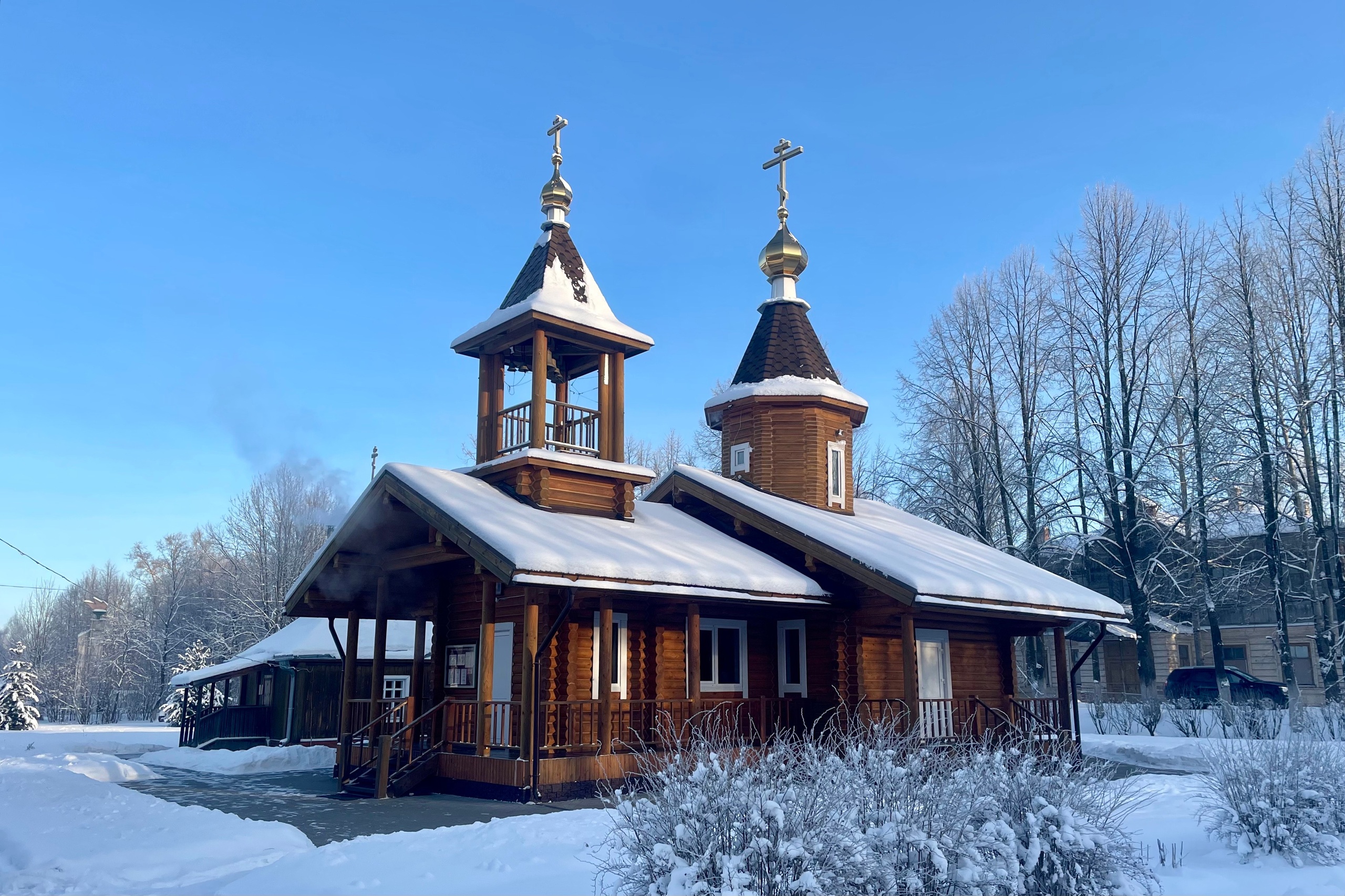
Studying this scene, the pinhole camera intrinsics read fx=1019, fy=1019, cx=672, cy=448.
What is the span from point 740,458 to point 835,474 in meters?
2.06

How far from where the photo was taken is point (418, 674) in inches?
631

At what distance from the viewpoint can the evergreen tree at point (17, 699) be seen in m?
36.7

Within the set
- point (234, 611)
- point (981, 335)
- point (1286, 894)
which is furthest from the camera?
point (234, 611)

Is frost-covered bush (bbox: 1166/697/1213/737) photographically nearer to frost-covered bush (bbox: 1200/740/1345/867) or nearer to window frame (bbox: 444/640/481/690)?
frost-covered bush (bbox: 1200/740/1345/867)

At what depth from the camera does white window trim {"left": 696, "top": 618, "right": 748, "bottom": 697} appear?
1638 cm

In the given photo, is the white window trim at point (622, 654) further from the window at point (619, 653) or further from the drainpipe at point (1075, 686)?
the drainpipe at point (1075, 686)

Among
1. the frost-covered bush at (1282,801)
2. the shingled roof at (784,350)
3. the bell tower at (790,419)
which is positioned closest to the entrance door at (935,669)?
the bell tower at (790,419)

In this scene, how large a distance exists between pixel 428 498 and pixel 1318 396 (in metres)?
22.1

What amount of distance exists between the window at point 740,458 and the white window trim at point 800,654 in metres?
4.89

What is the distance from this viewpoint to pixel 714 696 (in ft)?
53.2

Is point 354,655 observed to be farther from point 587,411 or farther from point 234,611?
point 234,611

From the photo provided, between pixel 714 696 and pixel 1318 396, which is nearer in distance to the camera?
pixel 714 696

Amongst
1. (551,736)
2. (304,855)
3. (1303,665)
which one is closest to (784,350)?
(551,736)

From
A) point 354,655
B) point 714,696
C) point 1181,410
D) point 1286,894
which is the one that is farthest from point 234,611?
point 1286,894
